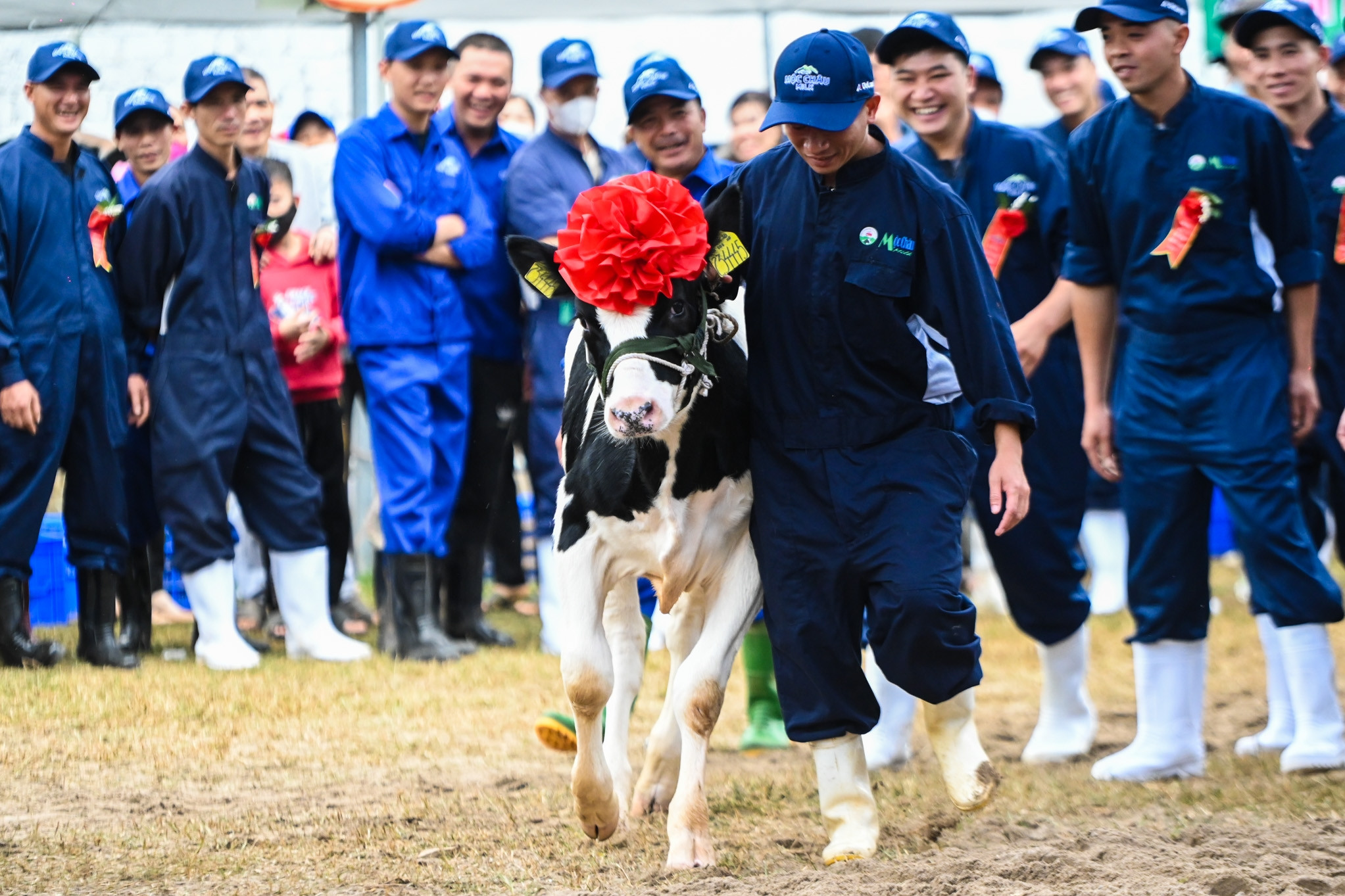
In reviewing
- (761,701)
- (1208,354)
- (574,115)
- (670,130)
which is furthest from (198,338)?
(1208,354)

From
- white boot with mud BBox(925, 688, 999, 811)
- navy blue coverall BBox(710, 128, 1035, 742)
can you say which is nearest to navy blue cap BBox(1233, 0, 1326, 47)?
navy blue coverall BBox(710, 128, 1035, 742)

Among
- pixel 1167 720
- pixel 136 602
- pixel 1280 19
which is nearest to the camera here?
pixel 1167 720

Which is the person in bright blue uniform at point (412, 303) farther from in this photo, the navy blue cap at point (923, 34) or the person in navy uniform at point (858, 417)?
the person in navy uniform at point (858, 417)

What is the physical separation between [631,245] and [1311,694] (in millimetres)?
2952

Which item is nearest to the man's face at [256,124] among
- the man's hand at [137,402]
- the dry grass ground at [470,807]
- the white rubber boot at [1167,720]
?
the man's hand at [137,402]

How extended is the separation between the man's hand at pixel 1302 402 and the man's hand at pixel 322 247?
16.3 ft

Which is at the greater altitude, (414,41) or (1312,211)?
(414,41)

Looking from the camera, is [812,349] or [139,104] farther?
[139,104]

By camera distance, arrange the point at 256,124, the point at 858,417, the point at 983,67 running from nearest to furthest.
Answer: the point at 858,417
the point at 983,67
the point at 256,124

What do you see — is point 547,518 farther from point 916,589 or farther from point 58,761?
point 916,589

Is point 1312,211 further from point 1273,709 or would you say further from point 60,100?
point 60,100

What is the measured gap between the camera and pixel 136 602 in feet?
23.6

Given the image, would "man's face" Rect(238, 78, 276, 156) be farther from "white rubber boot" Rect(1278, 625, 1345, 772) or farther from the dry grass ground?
"white rubber boot" Rect(1278, 625, 1345, 772)

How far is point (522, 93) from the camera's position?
9.87m
